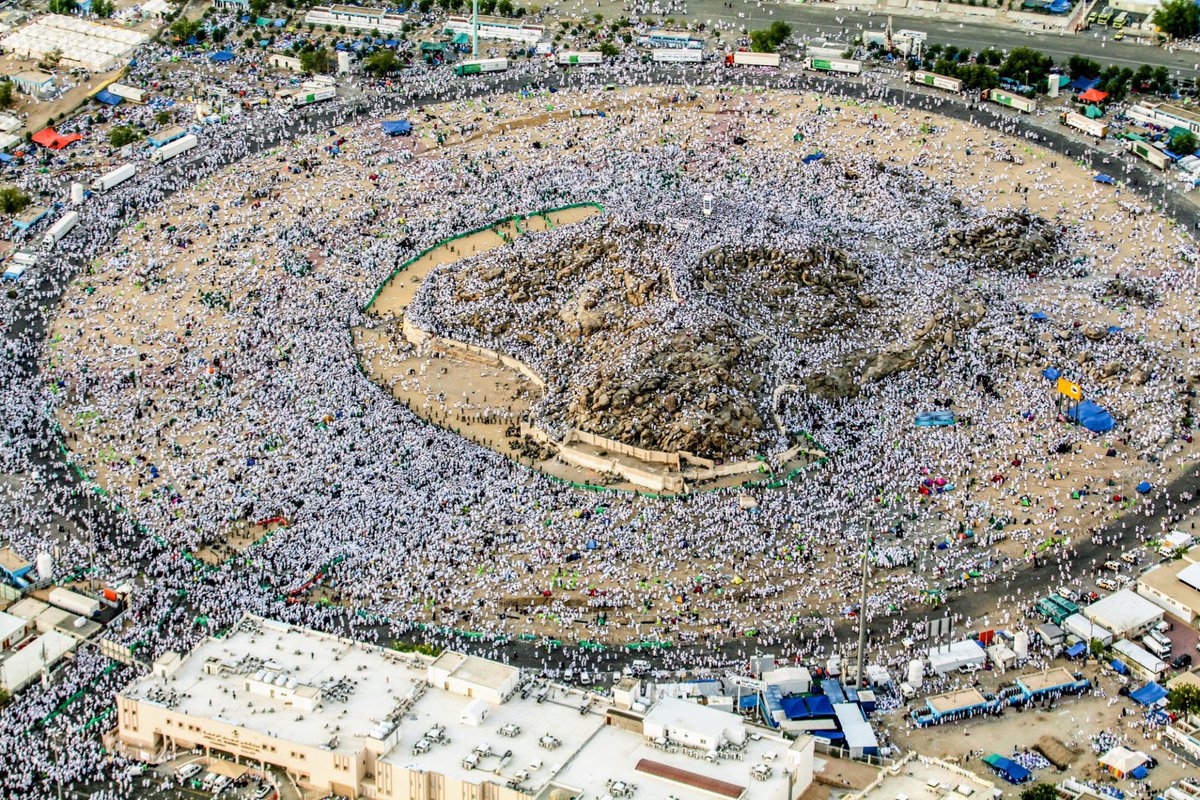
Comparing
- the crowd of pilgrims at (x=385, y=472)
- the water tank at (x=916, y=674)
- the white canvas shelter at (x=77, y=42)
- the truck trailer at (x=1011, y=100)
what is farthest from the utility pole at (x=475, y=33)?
the water tank at (x=916, y=674)

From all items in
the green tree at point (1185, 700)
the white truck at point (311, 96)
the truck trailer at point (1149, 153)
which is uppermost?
the truck trailer at point (1149, 153)

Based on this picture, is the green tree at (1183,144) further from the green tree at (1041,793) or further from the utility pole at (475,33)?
the green tree at (1041,793)

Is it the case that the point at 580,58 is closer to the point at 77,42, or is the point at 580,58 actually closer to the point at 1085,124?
the point at 1085,124

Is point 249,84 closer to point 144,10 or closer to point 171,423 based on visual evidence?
point 144,10

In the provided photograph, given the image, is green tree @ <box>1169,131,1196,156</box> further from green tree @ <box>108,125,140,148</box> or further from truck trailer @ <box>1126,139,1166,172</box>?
green tree @ <box>108,125,140,148</box>

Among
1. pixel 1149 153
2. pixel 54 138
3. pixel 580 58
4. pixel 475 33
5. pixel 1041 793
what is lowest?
pixel 1041 793

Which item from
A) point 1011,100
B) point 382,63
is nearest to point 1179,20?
point 1011,100
